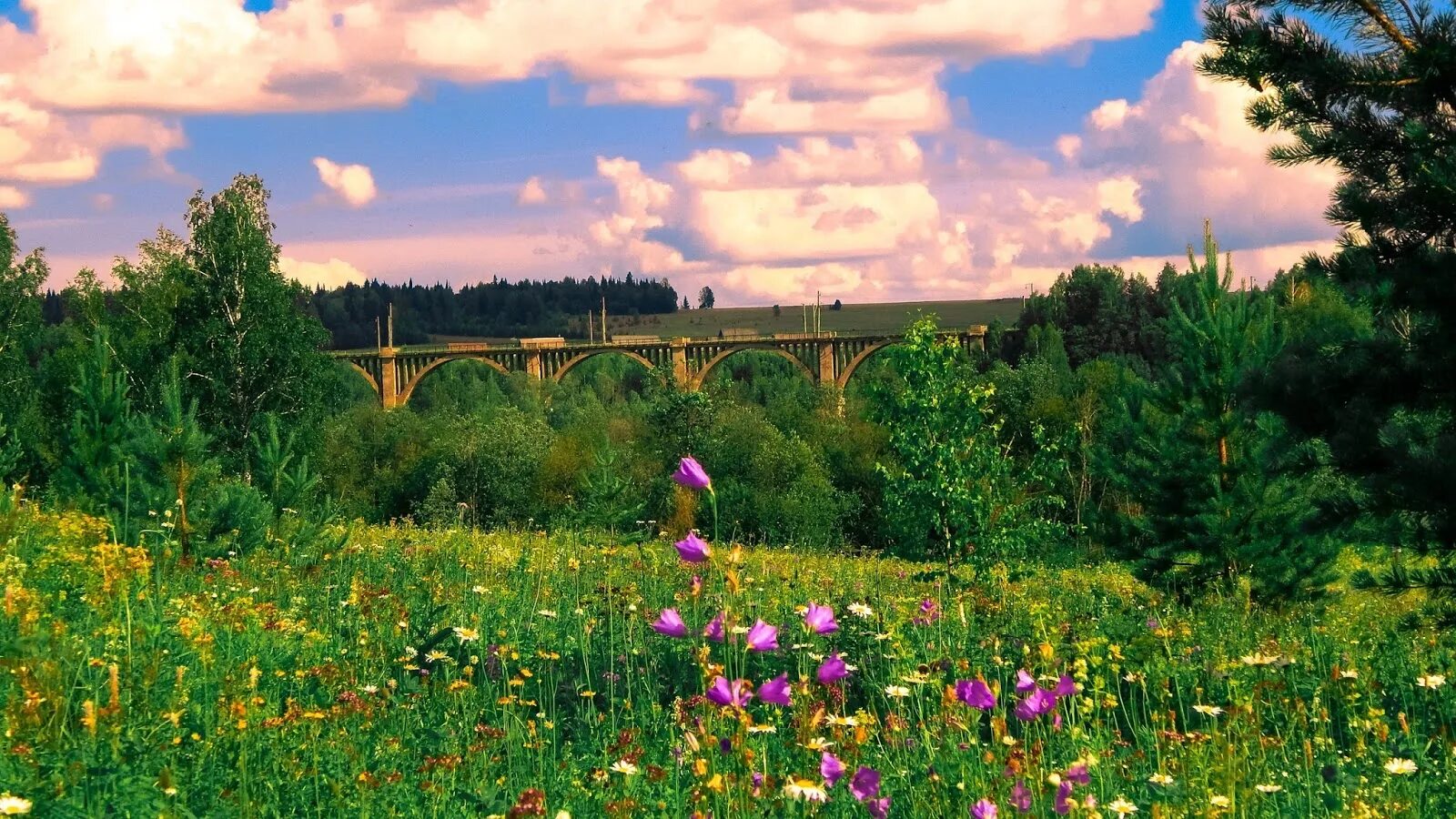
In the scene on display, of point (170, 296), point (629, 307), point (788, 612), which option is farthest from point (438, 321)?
point (788, 612)

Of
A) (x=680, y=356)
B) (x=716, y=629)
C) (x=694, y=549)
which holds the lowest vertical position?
(x=680, y=356)

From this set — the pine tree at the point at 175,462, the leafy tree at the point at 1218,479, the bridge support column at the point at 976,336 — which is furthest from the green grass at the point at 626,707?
the bridge support column at the point at 976,336

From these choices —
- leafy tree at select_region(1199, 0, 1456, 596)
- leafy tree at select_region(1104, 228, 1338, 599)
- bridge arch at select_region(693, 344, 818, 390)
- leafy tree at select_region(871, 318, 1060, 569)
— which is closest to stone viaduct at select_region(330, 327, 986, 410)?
bridge arch at select_region(693, 344, 818, 390)

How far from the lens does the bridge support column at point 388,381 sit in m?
73.1

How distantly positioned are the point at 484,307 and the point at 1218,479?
6766 inches

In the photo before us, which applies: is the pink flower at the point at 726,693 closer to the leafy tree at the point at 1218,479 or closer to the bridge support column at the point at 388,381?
the leafy tree at the point at 1218,479

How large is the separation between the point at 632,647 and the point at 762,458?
135ft

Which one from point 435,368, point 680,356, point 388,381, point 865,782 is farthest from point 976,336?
point 865,782

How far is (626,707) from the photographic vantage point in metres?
5.21

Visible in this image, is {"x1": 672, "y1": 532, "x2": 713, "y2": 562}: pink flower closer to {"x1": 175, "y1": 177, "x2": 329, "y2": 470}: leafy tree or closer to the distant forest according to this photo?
{"x1": 175, "y1": 177, "x2": 329, "y2": 470}: leafy tree

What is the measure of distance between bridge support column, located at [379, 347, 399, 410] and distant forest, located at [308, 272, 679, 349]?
259ft

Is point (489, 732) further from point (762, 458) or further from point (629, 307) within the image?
point (629, 307)

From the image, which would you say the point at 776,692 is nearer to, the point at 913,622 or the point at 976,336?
the point at 913,622

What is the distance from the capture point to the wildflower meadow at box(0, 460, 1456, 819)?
3184mm
